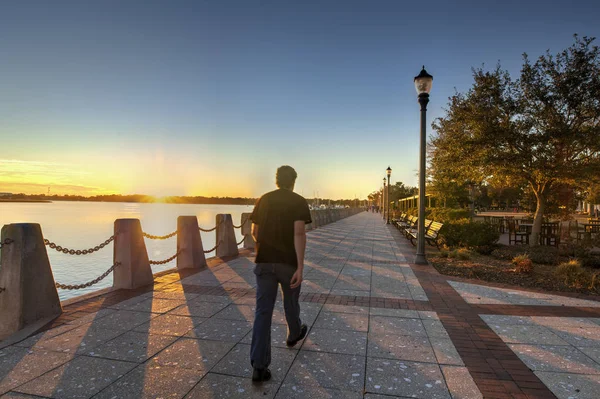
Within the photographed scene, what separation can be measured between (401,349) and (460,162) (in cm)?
1095

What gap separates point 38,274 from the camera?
4715 mm

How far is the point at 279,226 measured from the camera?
127 inches

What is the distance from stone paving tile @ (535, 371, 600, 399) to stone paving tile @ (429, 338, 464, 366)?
0.72 m

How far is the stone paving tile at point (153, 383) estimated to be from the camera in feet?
9.74

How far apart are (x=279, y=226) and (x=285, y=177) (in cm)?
51

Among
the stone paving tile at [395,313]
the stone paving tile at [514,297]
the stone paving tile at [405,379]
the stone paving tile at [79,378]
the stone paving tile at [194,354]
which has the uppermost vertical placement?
the stone paving tile at [514,297]

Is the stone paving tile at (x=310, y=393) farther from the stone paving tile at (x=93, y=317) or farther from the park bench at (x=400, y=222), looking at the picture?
the park bench at (x=400, y=222)

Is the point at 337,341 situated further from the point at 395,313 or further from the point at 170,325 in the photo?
the point at 170,325

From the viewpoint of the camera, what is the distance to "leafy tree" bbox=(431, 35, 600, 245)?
36.8 ft

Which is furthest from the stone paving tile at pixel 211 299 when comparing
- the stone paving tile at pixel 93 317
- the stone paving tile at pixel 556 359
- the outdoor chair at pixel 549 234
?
the outdoor chair at pixel 549 234

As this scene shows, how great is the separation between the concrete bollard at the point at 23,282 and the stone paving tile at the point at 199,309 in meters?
1.62

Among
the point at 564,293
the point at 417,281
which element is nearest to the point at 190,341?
the point at 417,281

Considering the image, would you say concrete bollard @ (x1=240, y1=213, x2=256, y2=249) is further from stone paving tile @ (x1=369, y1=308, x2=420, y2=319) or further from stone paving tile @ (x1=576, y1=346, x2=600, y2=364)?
stone paving tile @ (x1=576, y1=346, x2=600, y2=364)

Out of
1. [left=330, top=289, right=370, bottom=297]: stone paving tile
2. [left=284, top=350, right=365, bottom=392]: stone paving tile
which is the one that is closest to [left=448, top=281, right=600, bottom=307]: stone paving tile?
[left=330, top=289, right=370, bottom=297]: stone paving tile
